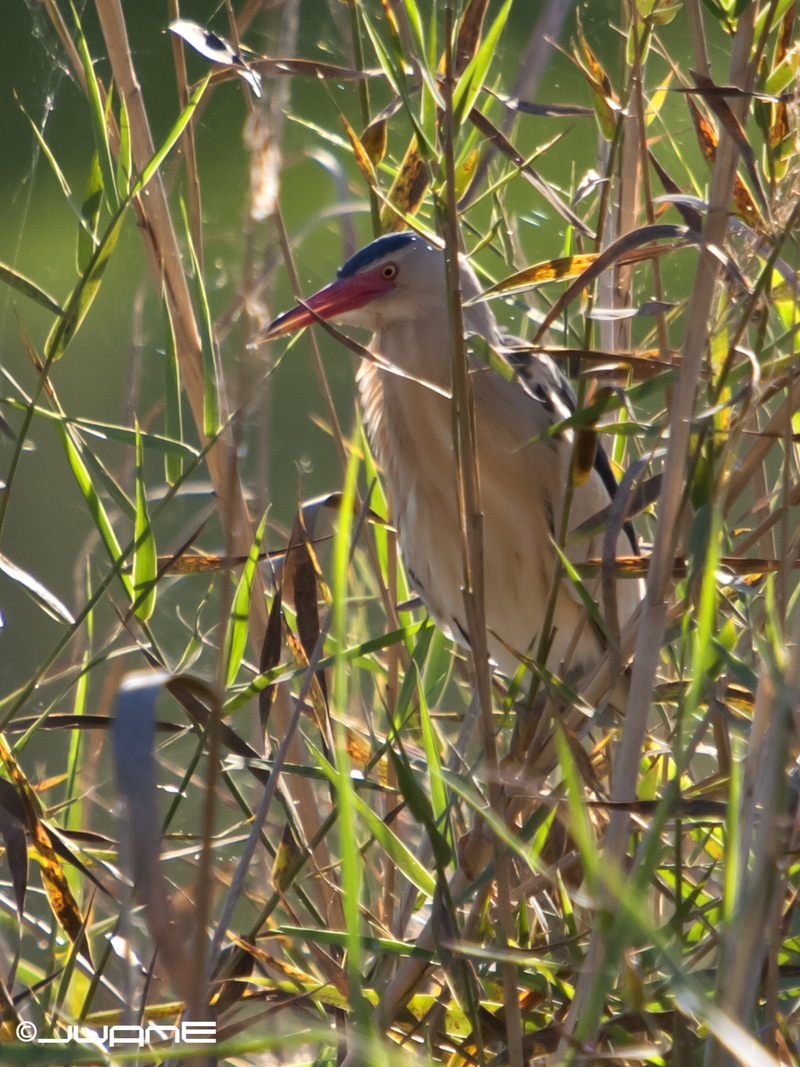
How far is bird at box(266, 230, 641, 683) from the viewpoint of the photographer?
81 centimetres

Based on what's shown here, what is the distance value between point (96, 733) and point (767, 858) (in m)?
0.67

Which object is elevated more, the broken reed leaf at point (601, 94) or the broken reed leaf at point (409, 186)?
the broken reed leaf at point (601, 94)

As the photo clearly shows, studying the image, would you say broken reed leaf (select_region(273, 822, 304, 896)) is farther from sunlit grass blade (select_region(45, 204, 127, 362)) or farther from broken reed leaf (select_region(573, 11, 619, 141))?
broken reed leaf (select_region(573, 11, 619, 141))

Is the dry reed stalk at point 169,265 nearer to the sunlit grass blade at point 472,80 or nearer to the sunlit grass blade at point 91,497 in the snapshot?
the sunlit grass blade at point 91,497

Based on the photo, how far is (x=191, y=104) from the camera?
52cm

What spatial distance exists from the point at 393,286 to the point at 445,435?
0.14 metres

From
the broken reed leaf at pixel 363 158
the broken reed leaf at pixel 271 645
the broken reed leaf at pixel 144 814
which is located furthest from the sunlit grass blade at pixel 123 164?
the broken reed leaf at pixel 144 814

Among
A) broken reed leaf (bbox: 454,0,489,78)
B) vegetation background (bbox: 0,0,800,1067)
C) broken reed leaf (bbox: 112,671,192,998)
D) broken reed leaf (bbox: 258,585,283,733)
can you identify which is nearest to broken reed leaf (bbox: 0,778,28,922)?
vegetation background (bbox: 0,0,800,1067)

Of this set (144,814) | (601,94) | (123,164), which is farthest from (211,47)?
(144,814)

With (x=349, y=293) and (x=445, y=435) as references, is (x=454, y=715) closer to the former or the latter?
(x=445, y=435)

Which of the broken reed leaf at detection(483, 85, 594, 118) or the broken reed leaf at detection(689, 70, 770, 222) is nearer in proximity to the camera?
the broken reed leaf at detection(689, 70, 770, 222)

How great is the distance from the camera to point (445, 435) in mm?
823

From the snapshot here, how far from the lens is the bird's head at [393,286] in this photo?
83cm

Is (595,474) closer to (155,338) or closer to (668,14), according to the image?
(668,14)
